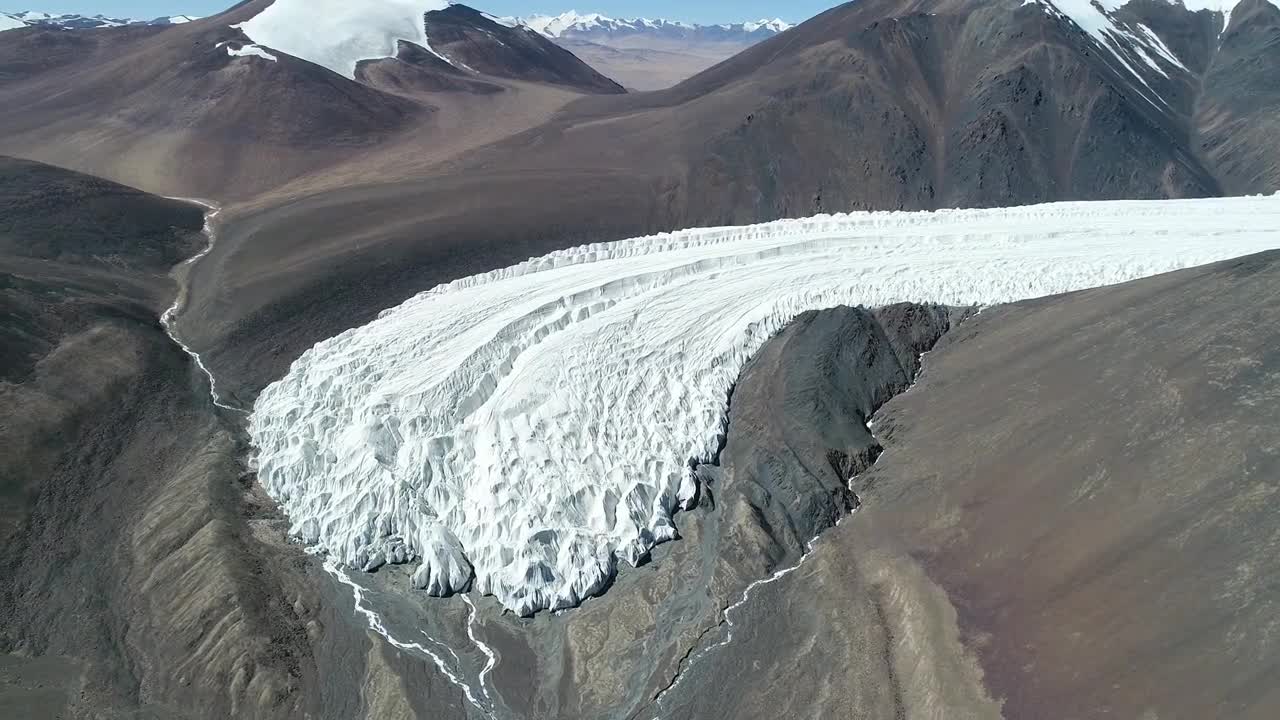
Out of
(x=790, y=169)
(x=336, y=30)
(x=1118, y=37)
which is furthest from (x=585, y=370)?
(x=336, y=30)

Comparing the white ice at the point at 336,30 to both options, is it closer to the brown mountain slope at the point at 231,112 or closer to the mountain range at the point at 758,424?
the brown mountain slope at the point at 231,112

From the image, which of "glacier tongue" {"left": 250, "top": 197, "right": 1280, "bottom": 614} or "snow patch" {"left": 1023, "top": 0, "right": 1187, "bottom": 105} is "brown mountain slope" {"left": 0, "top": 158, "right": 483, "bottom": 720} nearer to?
"glacier tongue" {"left": 250, "top": 197, "right": 1280, "bottom": 614}

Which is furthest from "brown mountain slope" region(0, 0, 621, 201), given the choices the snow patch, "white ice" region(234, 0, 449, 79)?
the snow patch

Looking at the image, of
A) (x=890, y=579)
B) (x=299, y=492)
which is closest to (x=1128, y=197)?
(x=890, y=579)

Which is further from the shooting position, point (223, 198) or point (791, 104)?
point (223, 198)

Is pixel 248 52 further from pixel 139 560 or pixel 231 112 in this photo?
pixel 139 560

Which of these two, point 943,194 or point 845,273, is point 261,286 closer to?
point 845,273
